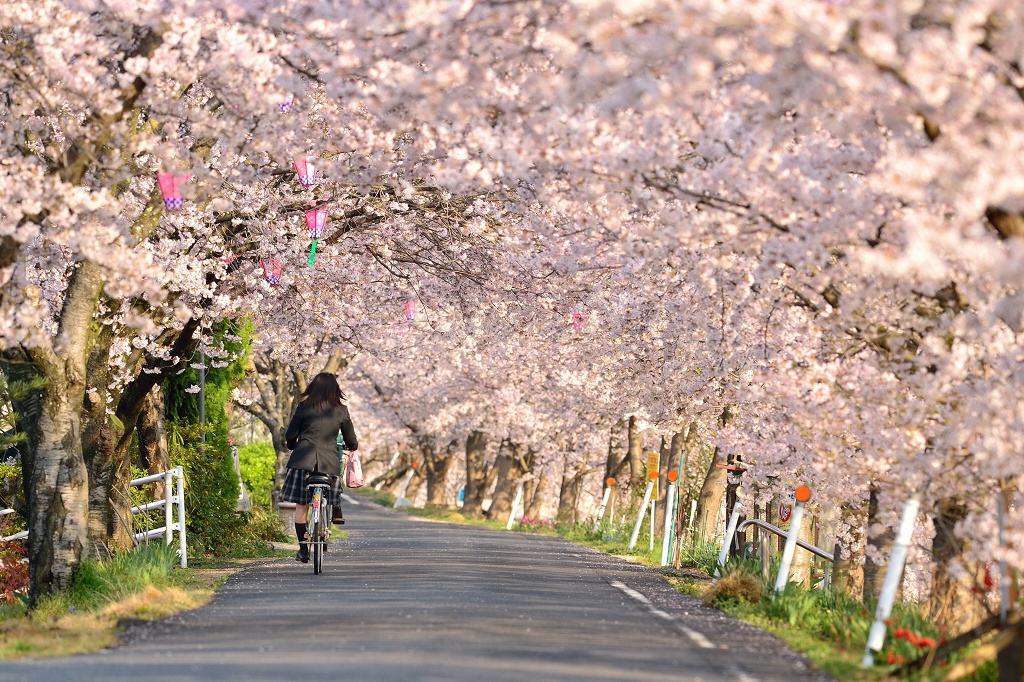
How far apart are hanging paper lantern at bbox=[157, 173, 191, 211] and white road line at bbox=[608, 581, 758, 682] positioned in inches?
238

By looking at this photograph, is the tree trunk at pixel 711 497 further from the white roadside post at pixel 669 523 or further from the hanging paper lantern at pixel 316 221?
the hanging paper lantern at pixel 316 221

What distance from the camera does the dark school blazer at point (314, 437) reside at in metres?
17.2

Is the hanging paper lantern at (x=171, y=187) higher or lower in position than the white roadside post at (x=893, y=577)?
higher

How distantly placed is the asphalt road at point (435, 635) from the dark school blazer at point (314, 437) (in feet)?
4.15

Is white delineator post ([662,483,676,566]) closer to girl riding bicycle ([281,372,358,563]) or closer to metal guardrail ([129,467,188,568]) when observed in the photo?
girl riding bicycle ([281,372,358,563])

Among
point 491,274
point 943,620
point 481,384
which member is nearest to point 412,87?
point 943,620

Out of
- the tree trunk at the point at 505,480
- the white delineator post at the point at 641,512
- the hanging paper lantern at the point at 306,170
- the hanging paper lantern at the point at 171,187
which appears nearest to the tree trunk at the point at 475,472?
the tree trunk at the point at 505,480

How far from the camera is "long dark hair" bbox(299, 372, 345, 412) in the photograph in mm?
17281

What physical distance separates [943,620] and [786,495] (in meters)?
7.18

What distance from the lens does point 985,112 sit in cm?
810

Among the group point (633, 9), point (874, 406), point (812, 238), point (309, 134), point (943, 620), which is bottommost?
point (943, 620)

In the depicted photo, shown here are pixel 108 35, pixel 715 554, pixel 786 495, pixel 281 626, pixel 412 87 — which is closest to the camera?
pixel 412 87

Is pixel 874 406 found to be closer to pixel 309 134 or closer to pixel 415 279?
pixel 309 134

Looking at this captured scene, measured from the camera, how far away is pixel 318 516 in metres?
16.8
